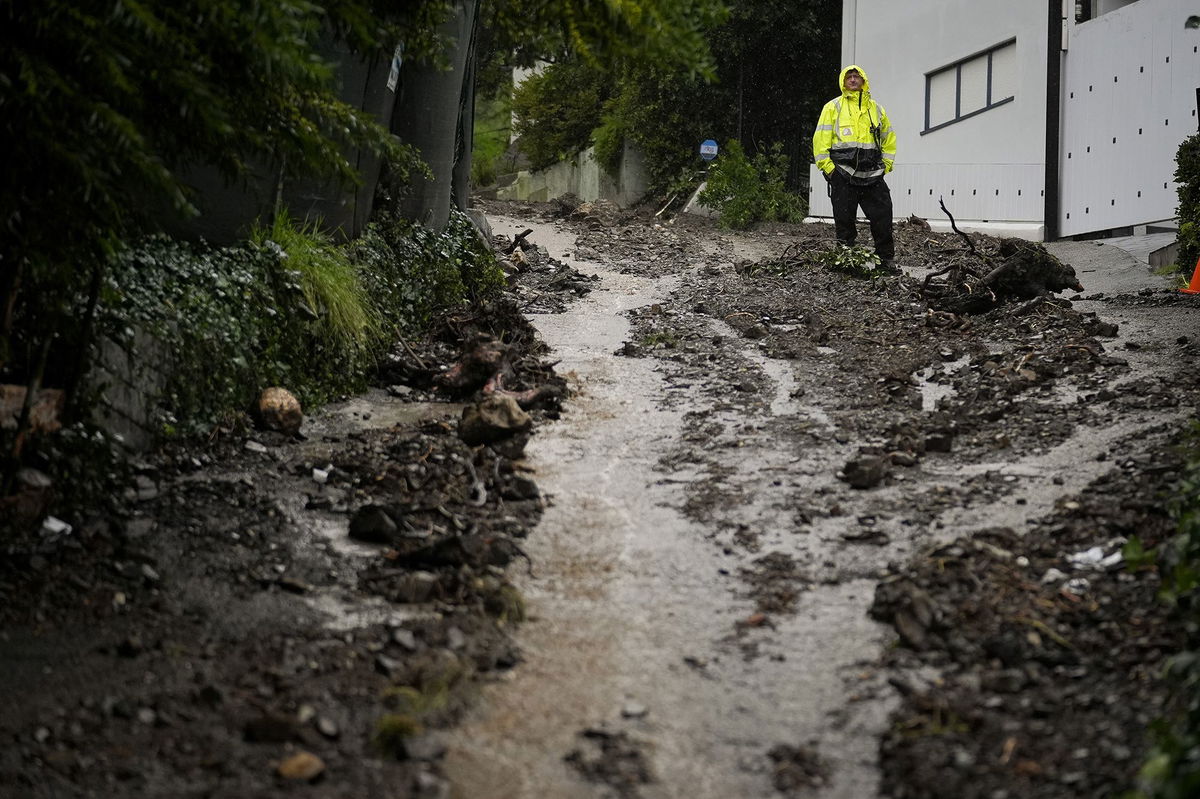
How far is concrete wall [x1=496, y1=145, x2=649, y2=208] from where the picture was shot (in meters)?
24.2

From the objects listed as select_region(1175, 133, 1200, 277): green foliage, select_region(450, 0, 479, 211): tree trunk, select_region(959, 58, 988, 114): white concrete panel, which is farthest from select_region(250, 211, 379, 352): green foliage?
select_region(959, 58, 988, 114): white concrete panel

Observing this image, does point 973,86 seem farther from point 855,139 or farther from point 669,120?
point 669,120

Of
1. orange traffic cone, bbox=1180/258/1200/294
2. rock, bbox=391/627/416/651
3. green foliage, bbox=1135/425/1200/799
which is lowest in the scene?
rock, bbox=391/627/416/651

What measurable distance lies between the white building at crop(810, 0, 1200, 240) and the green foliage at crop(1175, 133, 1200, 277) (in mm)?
3121

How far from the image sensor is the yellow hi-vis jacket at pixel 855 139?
1275cm

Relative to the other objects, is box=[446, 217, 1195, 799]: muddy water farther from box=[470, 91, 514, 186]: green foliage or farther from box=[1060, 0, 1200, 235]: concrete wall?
box=[470, 91, 514, 186]: green foliage

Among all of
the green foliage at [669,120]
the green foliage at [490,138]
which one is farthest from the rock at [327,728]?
the green foliage at [490,138]

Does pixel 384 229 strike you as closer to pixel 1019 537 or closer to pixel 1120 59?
pixel 1019 537

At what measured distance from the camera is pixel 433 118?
9.60m

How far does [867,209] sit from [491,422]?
7764 mm

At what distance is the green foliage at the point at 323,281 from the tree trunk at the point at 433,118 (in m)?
1.99

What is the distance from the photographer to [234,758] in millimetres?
3207

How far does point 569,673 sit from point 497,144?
25.6 metres

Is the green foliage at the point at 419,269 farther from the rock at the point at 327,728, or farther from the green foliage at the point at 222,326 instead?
the rock at the point at 327,728
